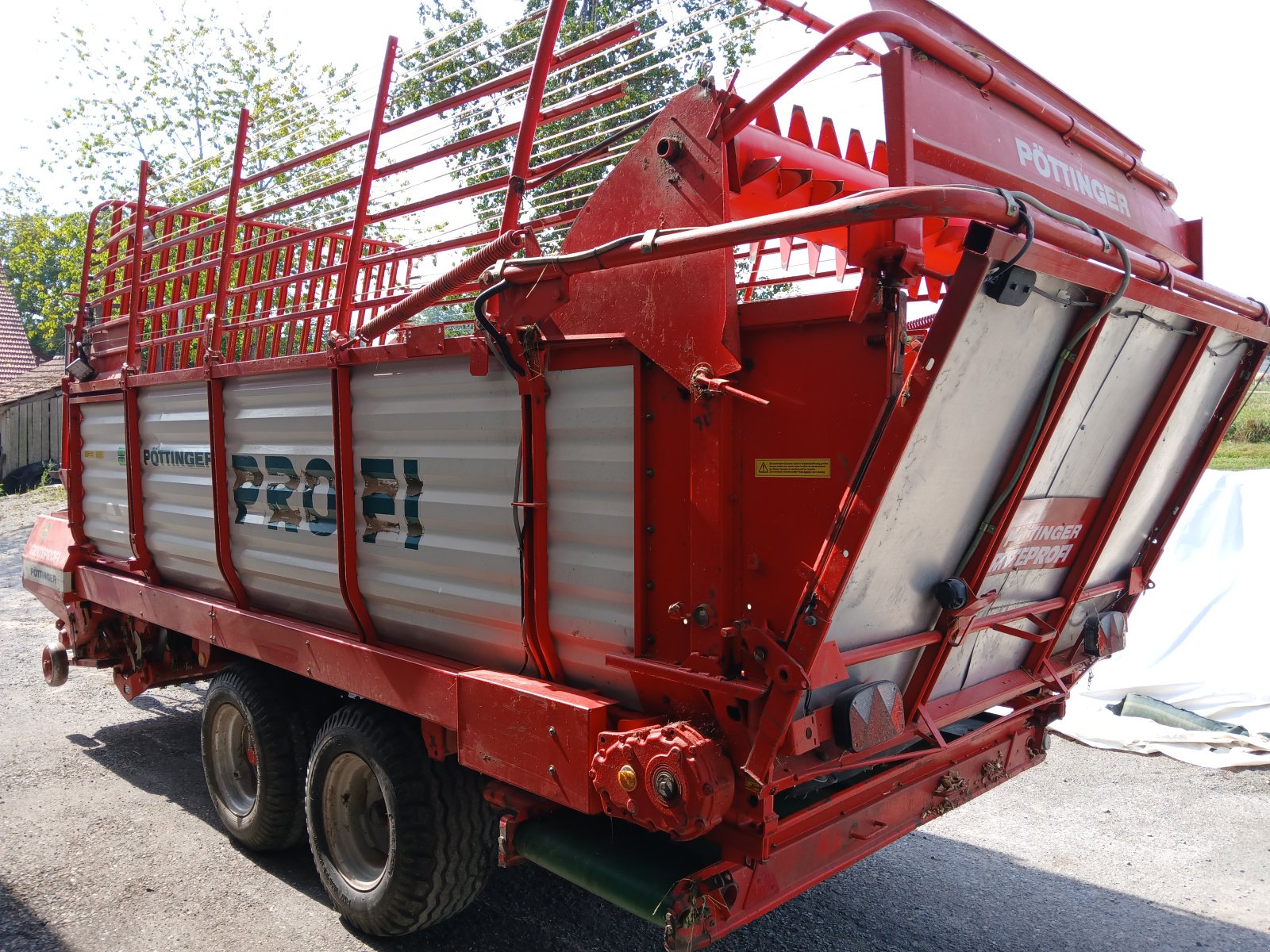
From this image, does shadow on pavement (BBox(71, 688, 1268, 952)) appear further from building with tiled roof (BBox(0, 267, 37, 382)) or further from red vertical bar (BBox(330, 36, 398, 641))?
building with tiled roof (BBox(0, 267, 37, 382))

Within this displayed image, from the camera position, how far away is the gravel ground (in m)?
3.93

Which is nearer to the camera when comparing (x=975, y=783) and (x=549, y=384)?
(x=549, y=384)

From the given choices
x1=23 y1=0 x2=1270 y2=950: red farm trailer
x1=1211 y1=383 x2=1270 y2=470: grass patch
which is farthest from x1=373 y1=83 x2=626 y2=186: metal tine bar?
x1=1211 y1=383 x2=1270 y2=470: grass patch

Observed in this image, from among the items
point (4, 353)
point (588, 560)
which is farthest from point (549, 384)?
point (4, 353)

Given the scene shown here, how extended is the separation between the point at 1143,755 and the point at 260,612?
539 cm

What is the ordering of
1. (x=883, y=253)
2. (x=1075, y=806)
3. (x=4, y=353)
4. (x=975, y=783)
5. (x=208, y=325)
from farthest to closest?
(x=4, y=353) → (x=1075, y=806) → (x=208, y=325) → (x=975, y=783) → (x=883, y=253)

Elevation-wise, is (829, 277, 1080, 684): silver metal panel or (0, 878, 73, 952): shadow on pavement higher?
(829, 277, 1080, 684): silver metal panel

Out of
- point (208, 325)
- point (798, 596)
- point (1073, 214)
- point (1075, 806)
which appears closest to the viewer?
point (798, 596)

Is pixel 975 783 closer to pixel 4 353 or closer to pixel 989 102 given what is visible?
pixel 989 102

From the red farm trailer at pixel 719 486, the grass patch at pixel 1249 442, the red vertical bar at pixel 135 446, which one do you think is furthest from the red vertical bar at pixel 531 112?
the grass patch at pixel 1249 442

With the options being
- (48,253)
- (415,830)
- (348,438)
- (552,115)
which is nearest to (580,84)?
(552,115)

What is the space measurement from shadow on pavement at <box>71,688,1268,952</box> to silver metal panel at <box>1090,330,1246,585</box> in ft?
4.86

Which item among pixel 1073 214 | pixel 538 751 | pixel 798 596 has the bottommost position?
pixel 538 751

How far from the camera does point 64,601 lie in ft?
19.9
